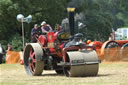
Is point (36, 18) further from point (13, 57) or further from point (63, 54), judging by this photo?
point (63, 54)

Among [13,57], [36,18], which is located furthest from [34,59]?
[36,18]

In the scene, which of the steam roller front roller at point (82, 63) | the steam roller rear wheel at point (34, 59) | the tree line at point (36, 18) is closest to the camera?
the steam roller front roller at point (82, 63)

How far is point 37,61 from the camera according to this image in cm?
1502

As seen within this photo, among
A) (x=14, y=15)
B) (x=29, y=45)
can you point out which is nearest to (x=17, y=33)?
(x=14, y=15)

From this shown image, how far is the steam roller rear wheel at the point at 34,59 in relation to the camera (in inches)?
593

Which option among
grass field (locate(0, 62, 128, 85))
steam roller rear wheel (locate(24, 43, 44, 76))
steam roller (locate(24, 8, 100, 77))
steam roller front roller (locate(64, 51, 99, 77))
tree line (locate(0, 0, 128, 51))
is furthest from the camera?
tree line (locate(0, 0, 128, 51))

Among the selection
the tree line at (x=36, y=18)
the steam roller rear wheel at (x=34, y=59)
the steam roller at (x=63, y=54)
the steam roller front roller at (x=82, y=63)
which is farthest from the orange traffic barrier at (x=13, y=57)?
the steam roller front roller at (x=82, y=63)

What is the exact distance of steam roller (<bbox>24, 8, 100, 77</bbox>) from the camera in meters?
13.8

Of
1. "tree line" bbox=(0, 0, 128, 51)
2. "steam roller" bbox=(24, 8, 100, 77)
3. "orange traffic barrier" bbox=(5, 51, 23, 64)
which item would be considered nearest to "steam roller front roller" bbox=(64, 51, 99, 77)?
"steam roller" bbox=(24, 8, 100, 77)

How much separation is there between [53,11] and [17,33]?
3571 mm

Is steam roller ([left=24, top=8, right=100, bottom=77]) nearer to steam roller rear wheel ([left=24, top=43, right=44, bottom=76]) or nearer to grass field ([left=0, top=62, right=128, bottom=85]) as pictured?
steam roller rear wheel ([left=24, top=43, right=44, bottom=76])

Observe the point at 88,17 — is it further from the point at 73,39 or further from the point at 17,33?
the point at 73,39

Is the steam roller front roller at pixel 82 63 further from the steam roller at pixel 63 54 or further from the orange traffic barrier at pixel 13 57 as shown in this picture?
the orange traffic barrier at pixel 13 57

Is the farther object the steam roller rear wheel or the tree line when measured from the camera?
the tree line
